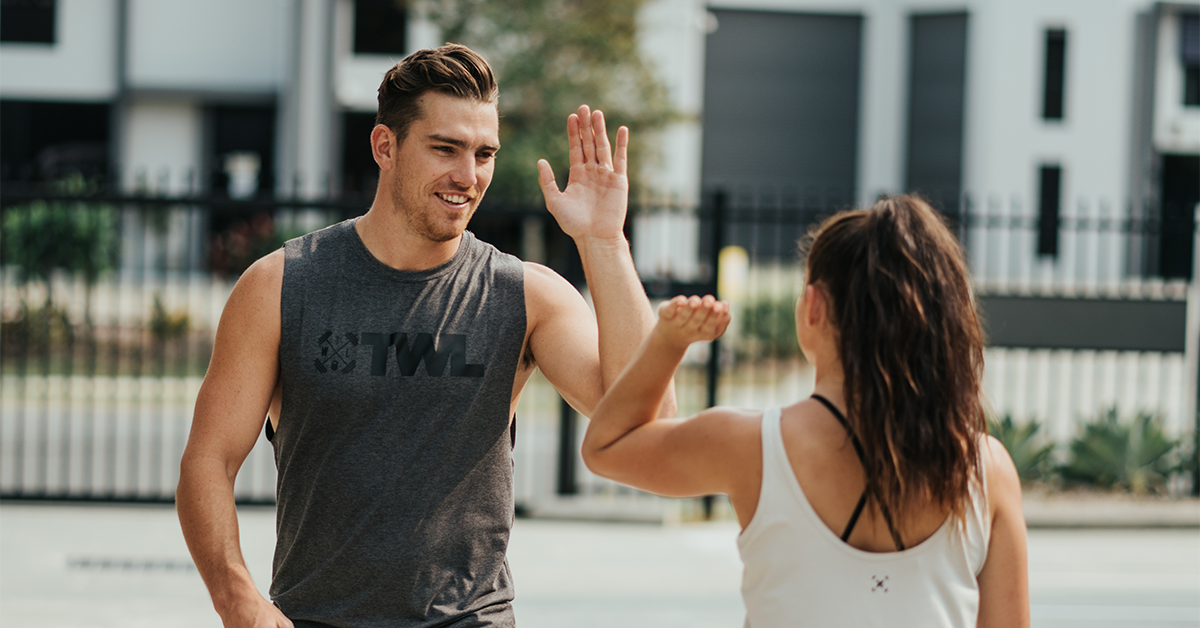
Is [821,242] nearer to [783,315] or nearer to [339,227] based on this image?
[339,227]

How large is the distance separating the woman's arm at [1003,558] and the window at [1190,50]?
30.6 meters

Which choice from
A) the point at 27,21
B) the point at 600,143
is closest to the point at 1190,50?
the point at 27,21

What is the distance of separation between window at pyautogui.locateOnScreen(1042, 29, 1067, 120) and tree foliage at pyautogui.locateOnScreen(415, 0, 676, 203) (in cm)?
1303

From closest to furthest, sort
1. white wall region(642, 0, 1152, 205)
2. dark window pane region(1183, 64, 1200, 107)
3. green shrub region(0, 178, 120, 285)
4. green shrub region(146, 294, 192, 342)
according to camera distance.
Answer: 1. green shrub region(146, 294, 192, 342)
2. green shrub region(0, 178, 120, 285)
3. white wall region(642, 0, 1152, 205)
4. dark window pane region(1183, 64, 1200, 107)

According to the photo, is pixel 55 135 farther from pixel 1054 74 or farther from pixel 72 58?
pixel 1054 74

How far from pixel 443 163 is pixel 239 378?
0.58m

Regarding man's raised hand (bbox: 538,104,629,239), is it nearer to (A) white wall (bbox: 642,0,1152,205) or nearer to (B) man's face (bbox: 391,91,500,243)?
(B) man's face (bbox: 391,91,500,243)

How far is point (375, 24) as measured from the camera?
23.8 m

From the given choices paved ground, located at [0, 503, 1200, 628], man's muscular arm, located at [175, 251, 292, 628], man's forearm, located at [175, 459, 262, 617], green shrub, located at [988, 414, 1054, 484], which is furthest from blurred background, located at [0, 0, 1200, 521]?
man's forearm, located at [175, 459, 262, 617]

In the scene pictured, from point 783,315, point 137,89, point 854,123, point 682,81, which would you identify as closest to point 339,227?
point 783,315

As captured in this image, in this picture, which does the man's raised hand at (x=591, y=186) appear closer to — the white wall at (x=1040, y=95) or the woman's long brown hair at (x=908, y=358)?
the woman's long brown hair at (x=908, y=358)

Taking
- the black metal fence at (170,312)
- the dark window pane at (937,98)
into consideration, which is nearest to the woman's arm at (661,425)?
the black metal fence at (170,312)

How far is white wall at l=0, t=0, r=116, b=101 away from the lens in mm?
23688

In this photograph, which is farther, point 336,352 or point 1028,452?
point 1028,452
